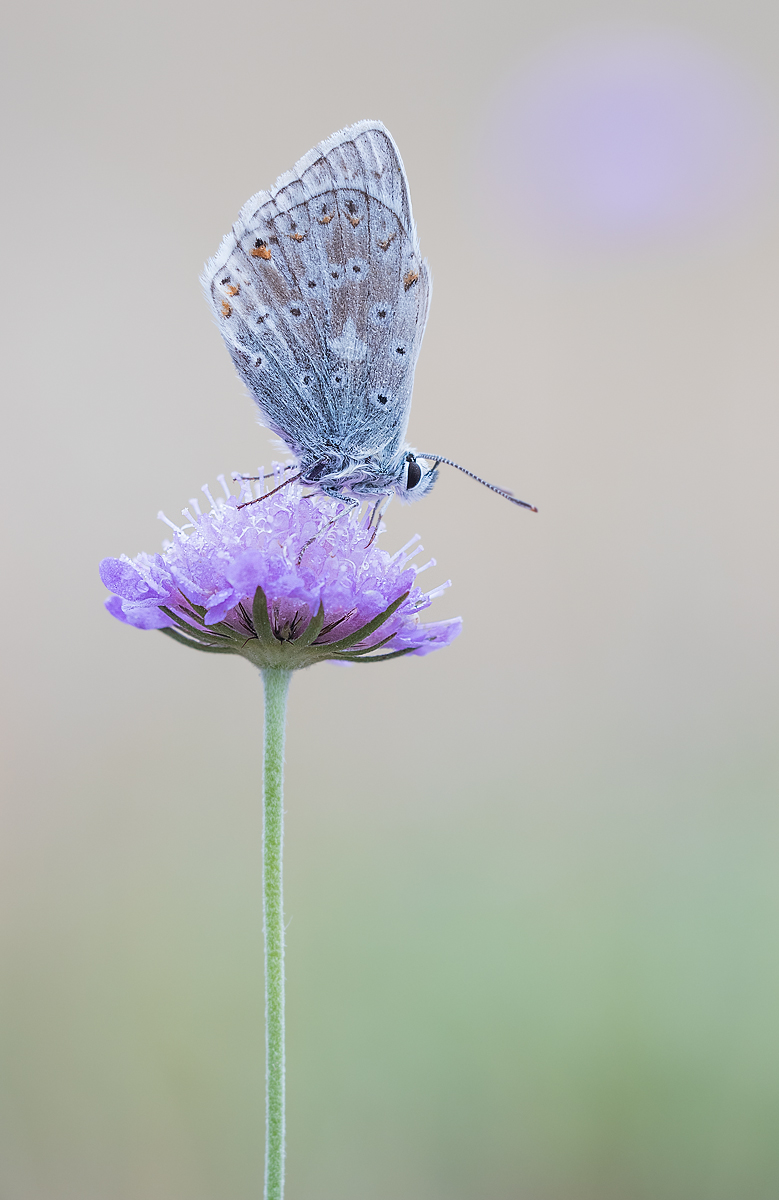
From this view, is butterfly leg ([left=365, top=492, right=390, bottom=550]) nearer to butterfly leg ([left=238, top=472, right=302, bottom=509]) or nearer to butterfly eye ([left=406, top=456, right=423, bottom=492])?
butterfly eye ([left=406, top=456, right=423, bottom=492])

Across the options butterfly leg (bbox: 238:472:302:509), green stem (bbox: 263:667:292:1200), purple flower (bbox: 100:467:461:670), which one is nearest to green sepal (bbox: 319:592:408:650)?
purple flower (bbox: 100:467:461:670)

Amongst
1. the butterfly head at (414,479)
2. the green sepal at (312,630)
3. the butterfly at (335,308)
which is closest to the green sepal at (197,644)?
the green sepal at (312,630)

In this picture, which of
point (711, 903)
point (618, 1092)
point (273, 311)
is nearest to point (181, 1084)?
point (618, 1092)

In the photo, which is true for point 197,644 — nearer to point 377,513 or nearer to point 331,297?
point 377,513

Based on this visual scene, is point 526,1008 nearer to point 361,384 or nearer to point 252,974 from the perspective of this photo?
point 252,974

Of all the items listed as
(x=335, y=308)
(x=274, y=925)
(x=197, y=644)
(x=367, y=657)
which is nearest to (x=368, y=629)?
(x=367, y=657)
